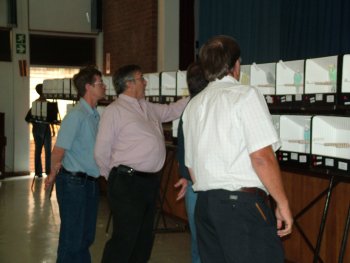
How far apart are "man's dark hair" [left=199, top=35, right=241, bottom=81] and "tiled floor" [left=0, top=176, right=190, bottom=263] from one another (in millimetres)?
2674

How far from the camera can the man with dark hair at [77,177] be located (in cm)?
358

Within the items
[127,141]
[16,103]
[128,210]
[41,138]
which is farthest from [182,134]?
[16,103]

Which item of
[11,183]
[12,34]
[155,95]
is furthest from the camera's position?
[12,34]

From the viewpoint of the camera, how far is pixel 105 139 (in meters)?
3.37

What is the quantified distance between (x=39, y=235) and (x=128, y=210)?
2.40 meters

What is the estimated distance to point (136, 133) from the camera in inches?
133

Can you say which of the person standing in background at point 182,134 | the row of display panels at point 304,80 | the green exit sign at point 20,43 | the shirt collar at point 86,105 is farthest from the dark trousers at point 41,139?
the person standing in background at point 182,134

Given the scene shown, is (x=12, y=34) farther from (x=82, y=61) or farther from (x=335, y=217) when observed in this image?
(x=335, y=217)

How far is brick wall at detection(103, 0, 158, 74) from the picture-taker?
8.26 meters

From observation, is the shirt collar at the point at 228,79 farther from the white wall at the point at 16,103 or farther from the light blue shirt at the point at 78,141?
the white wall at the point at 16,103

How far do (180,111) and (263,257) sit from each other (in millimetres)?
1979

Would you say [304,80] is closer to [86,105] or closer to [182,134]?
[182,134]

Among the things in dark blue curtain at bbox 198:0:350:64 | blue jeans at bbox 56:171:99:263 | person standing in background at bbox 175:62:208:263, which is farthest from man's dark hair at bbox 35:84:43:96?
person standing in background at bbox 175:62:208:263

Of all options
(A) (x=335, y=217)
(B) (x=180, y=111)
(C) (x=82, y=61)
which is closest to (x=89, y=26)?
(C) (x=82, y=61)
